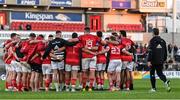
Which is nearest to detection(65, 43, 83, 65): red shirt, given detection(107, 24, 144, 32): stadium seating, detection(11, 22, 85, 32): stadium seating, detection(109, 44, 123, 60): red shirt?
detection(109, 44, 123, 60): red shirt

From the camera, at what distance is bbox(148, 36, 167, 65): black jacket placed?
24.8 metres

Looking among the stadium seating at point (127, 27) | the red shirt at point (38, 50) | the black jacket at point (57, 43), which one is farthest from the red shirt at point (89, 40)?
the stadium seating at point (127, 27)

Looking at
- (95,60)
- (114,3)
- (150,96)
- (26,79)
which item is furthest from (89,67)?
(114,3)

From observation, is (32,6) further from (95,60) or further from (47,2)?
(95,60)

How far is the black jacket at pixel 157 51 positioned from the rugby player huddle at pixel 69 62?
176 cm

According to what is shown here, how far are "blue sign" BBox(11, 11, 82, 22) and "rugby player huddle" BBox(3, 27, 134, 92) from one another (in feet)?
118

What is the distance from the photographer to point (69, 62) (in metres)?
25.8

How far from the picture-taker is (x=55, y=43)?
84.1 feet

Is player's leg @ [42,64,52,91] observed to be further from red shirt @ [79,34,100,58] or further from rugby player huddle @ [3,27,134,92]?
red shirt @ [79,34,100,58]

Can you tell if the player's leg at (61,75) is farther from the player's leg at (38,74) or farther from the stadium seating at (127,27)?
the stadium seating at (127,27)

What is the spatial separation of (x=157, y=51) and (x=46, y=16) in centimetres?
3997

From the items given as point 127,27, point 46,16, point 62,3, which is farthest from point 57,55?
point 127,27

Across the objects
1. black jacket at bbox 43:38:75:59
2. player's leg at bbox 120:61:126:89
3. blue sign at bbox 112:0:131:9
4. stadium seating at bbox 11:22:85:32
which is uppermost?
blue sign at bbox 112:0:131:9

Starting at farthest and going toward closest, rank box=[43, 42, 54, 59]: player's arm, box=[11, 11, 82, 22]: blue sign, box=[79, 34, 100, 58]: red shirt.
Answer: box=[11, 11, 82, 22]: blue sign → box=[79, 34, 100, 58]: red shirt → box=[43, 42, 54, 59]: player's arm
